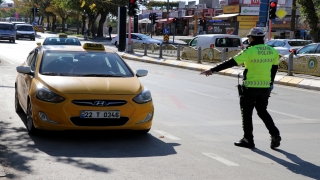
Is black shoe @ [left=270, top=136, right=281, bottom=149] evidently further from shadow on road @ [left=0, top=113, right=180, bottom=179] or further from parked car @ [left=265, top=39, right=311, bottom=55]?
parked car @ [left=265, top=39, right=311, bottom=55]

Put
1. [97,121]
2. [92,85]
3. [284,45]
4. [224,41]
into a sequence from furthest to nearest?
[224,41] < [284,45] < [92,85] < [97,121]

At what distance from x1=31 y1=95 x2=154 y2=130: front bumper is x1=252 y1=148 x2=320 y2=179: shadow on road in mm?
1873

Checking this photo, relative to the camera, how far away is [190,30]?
89188 mm

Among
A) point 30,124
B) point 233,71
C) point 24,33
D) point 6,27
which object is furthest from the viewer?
point 24,33

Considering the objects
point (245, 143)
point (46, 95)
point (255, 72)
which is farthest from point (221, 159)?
point (46, 95)

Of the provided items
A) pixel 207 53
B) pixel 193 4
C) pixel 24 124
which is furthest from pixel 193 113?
pixel 193 4

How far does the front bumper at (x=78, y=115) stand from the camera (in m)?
8.21

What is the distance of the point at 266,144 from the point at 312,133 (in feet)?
5.22

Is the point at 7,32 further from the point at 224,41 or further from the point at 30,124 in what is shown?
the point at 30,124

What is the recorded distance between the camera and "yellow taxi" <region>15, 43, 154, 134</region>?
825 centimetres

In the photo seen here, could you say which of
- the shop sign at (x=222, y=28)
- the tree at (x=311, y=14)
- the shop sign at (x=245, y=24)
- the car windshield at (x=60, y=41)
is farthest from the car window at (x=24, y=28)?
the car windshield at (x=60, y=41)

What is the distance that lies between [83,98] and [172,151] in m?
1.47

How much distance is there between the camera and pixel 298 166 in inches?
286

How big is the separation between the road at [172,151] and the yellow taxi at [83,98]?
30cm
